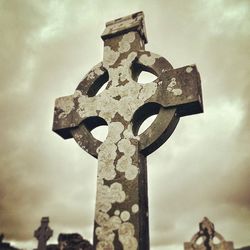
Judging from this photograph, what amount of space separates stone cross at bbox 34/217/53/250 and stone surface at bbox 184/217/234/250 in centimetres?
738

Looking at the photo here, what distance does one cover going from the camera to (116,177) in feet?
11.3

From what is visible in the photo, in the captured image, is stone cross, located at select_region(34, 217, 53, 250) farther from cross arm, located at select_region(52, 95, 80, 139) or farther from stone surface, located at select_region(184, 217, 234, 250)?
cross arm, located at select_region(52, 95, 80, 139)

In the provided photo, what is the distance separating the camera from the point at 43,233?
1553 centimetres

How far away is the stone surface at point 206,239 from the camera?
36.7ft

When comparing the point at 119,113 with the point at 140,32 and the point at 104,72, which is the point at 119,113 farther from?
the point at 140,32

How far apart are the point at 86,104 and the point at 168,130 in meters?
1.23

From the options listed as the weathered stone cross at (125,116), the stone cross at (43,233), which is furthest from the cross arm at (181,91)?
the stone cross at (43,233)

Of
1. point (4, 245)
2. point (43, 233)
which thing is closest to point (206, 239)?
point (43, 233)

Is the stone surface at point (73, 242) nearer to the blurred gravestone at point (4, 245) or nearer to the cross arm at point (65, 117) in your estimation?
the cross arm at point (65, 117)

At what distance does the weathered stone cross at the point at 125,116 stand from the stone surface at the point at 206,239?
8679 mm

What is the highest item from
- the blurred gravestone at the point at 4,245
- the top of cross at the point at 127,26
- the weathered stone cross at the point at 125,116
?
the blurred gravestone at the point at 4,245

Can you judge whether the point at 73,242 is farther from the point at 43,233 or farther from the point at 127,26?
the point at 127,26

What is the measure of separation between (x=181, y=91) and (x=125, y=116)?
0.72 meters

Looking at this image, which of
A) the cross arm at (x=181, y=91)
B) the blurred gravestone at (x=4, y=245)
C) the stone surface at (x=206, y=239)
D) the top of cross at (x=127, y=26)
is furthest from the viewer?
the blurred gravestone at (x=4, y=245)
